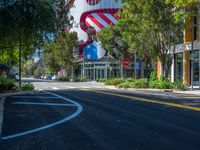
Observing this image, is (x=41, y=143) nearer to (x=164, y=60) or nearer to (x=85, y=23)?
(x=164, y=60)

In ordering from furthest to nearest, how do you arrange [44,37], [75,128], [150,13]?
[150,13] < [44,37] < [75,128]

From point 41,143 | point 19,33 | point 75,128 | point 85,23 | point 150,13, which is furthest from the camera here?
point 85,23

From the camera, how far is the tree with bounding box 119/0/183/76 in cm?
3744

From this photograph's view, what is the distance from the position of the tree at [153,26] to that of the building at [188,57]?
6.37 ft

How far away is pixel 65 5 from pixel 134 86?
2105 centimetres

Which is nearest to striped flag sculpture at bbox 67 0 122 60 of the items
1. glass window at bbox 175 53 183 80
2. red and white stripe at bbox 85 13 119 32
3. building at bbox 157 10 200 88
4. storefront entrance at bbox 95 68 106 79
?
red and white stripe at bbox 85 13 119 32

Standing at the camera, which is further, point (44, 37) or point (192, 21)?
point (192, 21)

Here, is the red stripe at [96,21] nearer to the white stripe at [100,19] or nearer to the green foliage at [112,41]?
the white stripe at [100,19]

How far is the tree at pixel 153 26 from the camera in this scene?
3744 centimetres

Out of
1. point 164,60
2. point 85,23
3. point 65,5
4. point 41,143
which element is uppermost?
point 85,23

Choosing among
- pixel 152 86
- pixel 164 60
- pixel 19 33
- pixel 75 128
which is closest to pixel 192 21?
pixel 164 60

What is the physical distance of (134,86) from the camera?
43.0m

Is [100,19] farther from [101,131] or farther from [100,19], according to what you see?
[101,131]

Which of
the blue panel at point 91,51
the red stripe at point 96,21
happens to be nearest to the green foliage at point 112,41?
the blue panel at point 91,51
